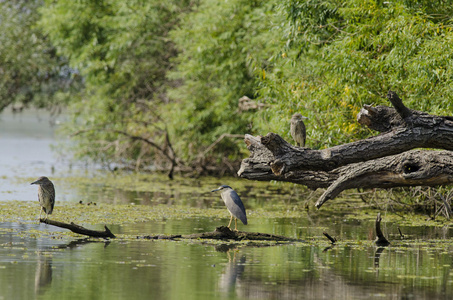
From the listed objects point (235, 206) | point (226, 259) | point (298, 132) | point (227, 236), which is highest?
point (298, 132)

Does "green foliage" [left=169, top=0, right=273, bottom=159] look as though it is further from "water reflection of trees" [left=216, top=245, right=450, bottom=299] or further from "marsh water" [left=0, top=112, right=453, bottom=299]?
"water reflection of trees" [left=216, top=245, right=450, bottom=299]

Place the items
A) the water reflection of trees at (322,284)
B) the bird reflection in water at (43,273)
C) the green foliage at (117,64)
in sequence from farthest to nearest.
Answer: the green foliage at (117,64) → the bird reflection in water at (43,273) → the water reflection of trees at (322,284)

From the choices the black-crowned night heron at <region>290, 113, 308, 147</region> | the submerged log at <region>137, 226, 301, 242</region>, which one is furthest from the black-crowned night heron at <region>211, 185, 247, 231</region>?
the black-crowned night heron at <region>290, 113, 308, 147</region>

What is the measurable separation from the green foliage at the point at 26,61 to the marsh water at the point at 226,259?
13259mm

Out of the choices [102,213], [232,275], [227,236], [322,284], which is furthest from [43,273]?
[102,213]

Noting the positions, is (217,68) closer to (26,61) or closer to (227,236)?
(26,61)

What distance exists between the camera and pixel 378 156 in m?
9.65

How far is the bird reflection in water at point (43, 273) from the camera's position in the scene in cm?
786

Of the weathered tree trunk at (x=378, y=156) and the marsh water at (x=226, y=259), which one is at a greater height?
the weathered tree trunk at (x=378, y=156)

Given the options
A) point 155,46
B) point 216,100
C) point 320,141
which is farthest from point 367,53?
point 155,46

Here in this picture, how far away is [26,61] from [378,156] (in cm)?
2166

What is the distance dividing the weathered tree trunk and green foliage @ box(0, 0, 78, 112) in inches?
767

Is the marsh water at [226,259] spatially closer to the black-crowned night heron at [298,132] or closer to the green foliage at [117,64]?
the black-crowned night heron at [298,132]

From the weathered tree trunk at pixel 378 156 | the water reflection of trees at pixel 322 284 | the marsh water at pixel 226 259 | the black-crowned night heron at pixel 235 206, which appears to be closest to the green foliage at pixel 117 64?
the marsh water at pixel 226 259
